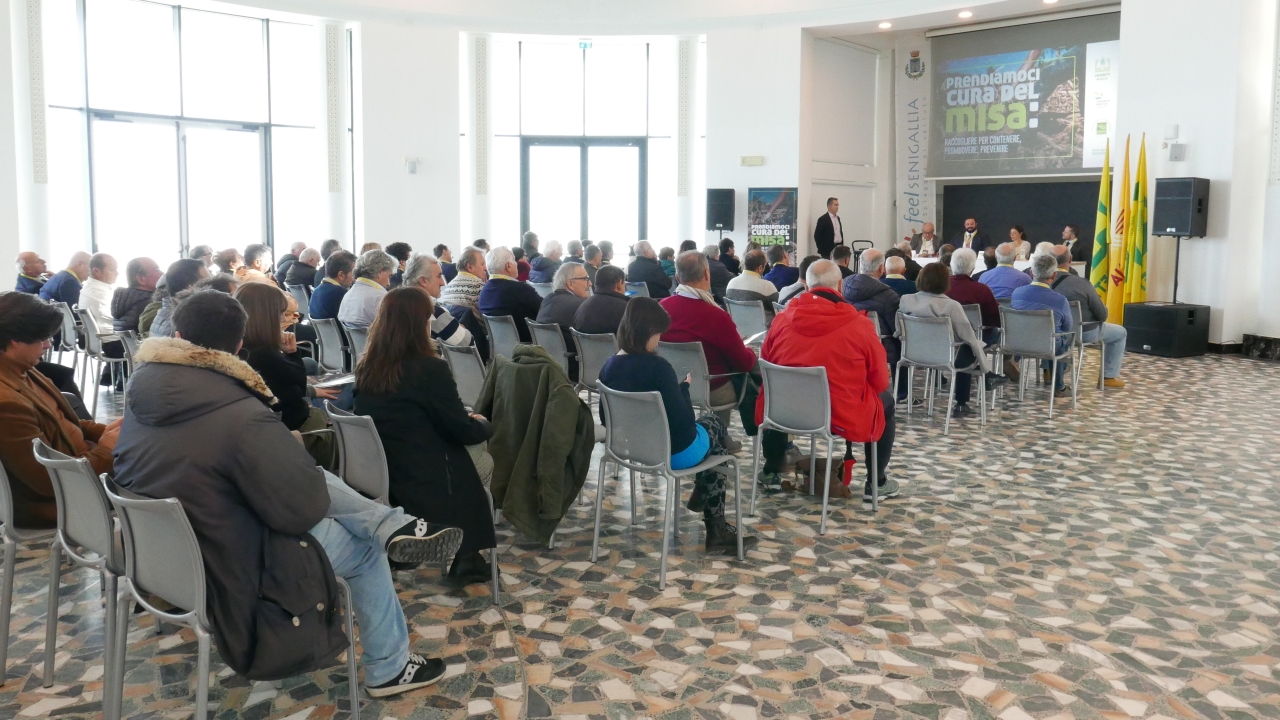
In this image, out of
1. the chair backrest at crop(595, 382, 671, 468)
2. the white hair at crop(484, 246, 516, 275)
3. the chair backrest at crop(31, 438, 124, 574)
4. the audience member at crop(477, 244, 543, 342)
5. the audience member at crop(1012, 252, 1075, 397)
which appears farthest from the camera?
the audience member at crop(1012, 252, 1075, 397)

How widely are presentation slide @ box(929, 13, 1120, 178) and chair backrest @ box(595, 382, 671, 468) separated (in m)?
12.4

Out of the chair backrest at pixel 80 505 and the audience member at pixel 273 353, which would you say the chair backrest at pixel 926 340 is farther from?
the chair backrest at pixel 80 505

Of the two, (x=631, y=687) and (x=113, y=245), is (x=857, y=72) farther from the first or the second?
(x=631, y=687)

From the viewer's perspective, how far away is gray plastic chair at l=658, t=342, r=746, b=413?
17.5ft

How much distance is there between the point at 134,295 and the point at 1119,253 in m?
10.8

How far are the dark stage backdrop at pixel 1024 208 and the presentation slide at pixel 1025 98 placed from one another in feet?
2.71

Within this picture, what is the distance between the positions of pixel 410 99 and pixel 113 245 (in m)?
4.78

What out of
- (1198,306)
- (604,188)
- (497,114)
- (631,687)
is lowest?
(631,687)

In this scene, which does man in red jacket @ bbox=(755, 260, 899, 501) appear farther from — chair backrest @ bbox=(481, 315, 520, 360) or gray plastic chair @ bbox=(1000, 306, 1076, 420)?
gray plastic chair @ bbox=(1000, 306, 1076, 420)

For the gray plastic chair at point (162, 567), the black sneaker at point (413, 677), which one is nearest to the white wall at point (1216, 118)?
the black sneaker at point (413, 677)

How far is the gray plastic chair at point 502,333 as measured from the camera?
6.65m

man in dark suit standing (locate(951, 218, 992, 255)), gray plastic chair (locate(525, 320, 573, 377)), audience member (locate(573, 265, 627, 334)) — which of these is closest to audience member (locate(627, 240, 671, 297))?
gray plastic chair (locate(525, 320, 573, 377))

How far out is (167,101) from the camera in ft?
44.6

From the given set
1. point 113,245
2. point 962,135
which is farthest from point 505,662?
point 962,135
